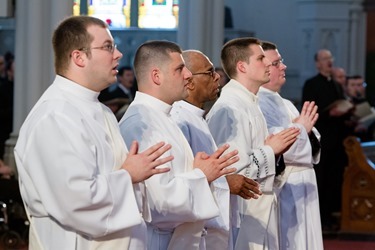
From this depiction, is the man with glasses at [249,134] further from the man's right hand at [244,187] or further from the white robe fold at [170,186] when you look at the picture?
the white robe fold at [170,186]

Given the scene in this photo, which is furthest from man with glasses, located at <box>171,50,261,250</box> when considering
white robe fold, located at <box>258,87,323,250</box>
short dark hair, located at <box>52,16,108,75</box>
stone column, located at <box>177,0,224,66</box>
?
stone column, located at <box>177,0,224,66</box>

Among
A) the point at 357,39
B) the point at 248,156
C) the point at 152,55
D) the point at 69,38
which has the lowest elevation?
the point at 248,156

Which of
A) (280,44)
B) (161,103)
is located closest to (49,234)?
(161,103)

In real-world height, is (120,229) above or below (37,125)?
below

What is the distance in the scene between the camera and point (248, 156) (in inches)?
300

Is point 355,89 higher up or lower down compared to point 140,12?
lower down

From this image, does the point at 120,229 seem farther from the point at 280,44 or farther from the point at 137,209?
the point at 280,44

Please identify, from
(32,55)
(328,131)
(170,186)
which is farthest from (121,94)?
(170,186)

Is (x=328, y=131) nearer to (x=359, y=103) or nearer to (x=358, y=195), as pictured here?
(x=358, y=195)

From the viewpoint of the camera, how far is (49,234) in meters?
5.31

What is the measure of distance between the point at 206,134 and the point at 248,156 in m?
0.73

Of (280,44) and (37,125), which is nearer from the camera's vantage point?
(37,125)

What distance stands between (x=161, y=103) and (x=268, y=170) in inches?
62.5

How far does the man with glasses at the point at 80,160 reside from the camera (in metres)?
5.16
